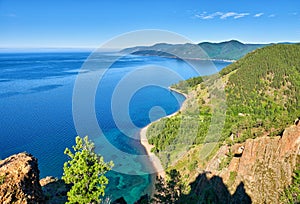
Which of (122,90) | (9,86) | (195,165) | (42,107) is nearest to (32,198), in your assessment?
(195,165)

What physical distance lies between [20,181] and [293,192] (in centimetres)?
1718

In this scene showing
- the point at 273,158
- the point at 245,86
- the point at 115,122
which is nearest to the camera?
the point at 273,158

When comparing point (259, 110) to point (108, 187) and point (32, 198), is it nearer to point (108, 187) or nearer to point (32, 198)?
point (108, 187)

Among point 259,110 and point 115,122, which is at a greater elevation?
point 259,110

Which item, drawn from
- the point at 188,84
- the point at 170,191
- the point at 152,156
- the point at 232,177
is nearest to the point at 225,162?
the point at 232,177

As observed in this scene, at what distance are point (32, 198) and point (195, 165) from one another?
25.9 m

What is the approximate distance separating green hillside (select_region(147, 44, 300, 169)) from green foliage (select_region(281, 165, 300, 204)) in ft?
49.9

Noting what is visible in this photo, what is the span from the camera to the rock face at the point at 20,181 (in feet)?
36.8

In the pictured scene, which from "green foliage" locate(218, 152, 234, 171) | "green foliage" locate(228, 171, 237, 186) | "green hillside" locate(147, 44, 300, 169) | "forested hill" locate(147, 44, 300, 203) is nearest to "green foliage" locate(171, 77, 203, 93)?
"forested hill" locate(147, 44, 300, 203)

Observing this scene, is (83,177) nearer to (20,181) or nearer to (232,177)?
(20,181)

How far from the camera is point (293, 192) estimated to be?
1677cm

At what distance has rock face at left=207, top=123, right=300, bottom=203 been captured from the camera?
18016 millimetres

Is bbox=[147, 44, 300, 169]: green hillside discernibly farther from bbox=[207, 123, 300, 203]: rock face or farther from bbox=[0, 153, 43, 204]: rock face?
bbox=[0, 153, 43, 204]: rock face

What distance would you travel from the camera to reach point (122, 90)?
9075 cm
